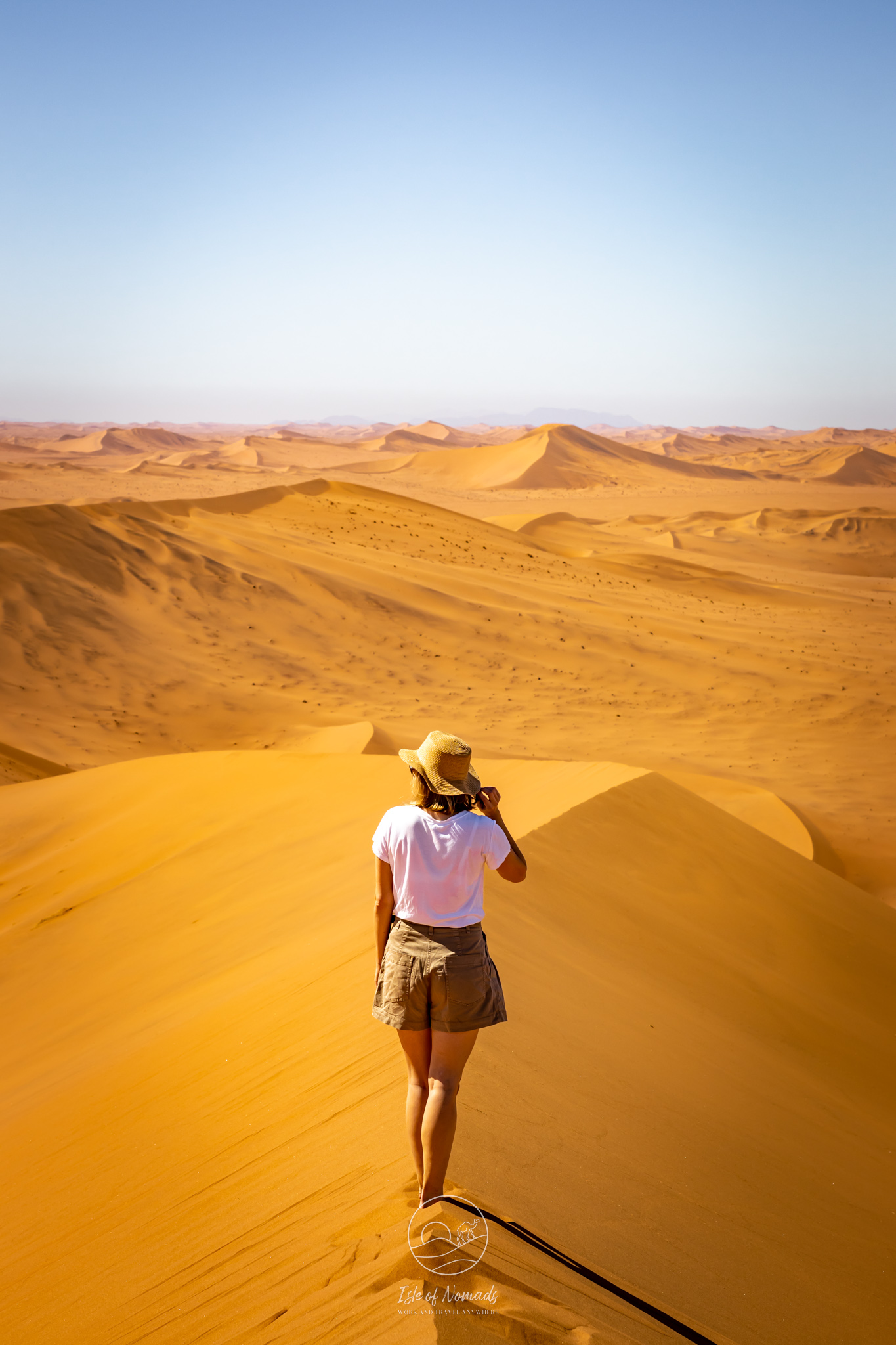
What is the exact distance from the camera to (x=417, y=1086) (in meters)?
2.47

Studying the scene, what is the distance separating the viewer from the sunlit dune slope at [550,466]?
65000 millimetres

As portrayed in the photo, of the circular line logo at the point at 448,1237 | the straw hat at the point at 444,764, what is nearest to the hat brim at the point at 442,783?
the straw hat at the point at 444,764

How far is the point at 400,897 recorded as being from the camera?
8.07 ft

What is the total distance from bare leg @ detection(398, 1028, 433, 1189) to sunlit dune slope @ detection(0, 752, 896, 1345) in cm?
17

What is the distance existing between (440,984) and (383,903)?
0.28 m

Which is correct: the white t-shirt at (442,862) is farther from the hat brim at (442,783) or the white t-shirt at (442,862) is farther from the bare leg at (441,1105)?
the bare leg at (441,1105)

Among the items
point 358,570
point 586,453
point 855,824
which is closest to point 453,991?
point 855,824

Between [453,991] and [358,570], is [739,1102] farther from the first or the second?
[358,570]

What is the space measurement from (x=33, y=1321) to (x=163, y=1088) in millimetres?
1147

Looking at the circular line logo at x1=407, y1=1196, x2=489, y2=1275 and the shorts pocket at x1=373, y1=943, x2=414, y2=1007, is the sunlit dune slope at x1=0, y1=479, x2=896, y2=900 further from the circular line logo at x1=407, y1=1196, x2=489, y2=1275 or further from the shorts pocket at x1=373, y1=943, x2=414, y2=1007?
the circular line logo at x1=407, y1=1196, x2=489, y2=1275

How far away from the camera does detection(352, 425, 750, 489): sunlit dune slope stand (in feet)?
213

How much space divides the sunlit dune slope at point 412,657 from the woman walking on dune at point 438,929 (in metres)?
8.36

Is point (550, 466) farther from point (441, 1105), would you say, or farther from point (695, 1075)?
point (441, 1105)

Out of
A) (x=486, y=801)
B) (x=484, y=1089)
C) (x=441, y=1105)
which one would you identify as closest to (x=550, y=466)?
(x=484, y=1089)
